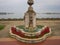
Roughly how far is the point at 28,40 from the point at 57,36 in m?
2.58

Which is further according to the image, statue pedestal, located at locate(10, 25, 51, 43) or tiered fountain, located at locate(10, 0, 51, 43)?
tiered fountain, located at locate(10, 0, 51, 43)

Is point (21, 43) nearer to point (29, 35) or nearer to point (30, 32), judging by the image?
point (29, 35)

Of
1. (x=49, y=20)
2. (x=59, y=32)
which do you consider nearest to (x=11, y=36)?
(x=59, y=32)

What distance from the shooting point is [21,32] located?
13172mm

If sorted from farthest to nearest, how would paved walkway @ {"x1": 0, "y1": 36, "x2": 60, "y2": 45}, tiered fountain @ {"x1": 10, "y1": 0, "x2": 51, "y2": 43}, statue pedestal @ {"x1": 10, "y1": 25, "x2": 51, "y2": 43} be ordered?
tiered fountain @ {"x1": 10, "y1": 0, "x2": 51, "y2": 43} → statue pedestal @ {"x1": 10, "y1": 25, "x2": 51, "y2": 43} → paved walkway @ {"x1": 0, "y1": 36, "x2": 60, "y2": 45}

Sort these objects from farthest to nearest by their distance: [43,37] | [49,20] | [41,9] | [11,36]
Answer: [41,9] → [49,20] → [11,36] → [43,37]

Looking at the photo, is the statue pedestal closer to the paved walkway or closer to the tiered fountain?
the tiered fountain

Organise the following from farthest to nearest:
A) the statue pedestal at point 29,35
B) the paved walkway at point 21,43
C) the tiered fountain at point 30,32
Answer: the tiered fountain at point 30,32 < the statue pedestal at point 29,35 < the paved walkway at point 21,43

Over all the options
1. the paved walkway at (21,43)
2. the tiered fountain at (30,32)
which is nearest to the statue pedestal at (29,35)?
the tiered fountain at (30,32)

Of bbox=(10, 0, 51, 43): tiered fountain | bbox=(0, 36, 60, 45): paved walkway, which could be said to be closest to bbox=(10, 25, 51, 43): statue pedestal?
bbox=(10, 0, 51, 43): tiered fountain

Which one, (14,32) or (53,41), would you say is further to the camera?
(14,32)

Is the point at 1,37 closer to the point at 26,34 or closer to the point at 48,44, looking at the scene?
the point at 26,34

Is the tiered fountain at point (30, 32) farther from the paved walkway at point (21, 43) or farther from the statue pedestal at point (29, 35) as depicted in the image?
the paved walkway at point (21, 43)

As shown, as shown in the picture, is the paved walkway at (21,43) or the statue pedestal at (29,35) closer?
the paved walkway at (21,43)
